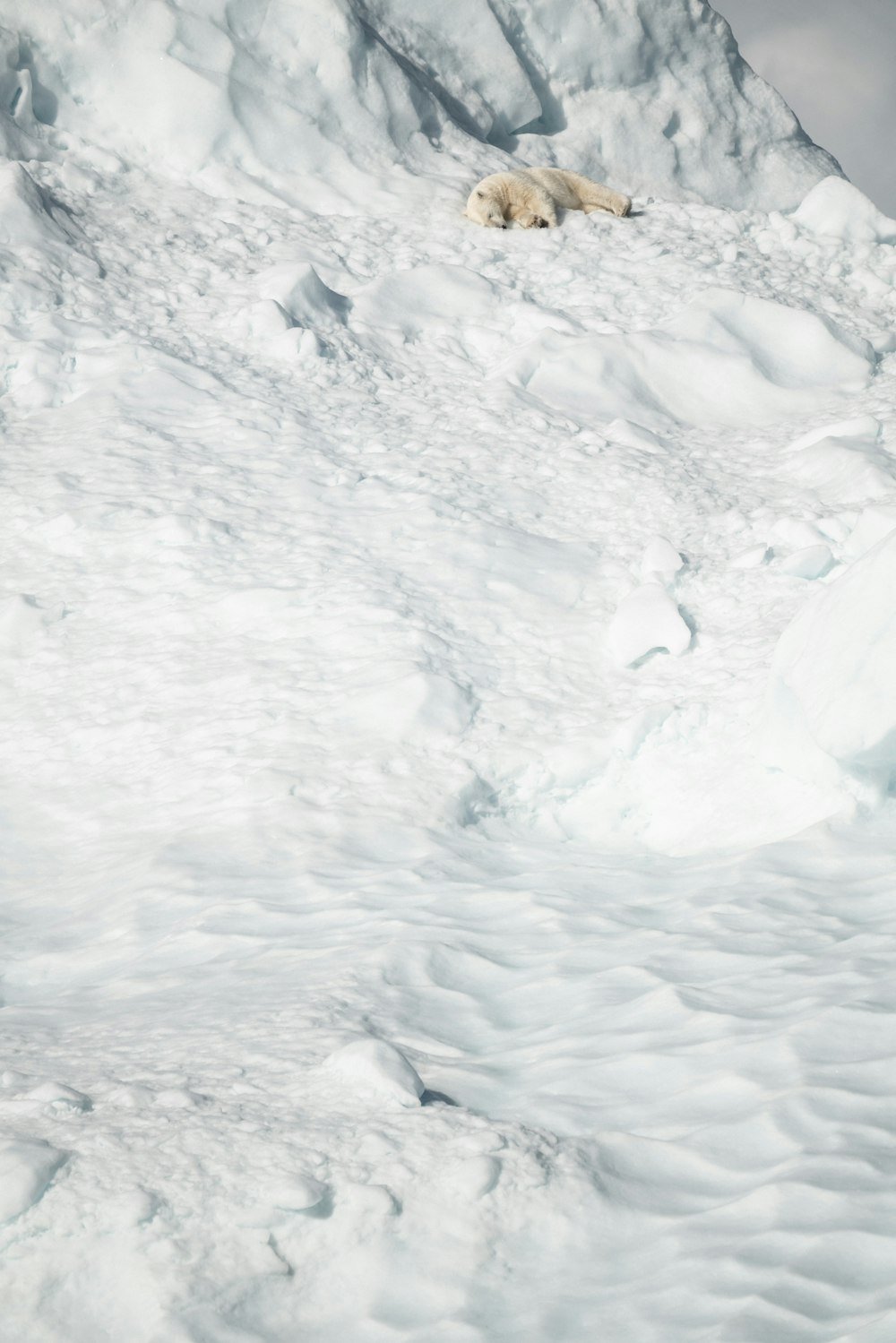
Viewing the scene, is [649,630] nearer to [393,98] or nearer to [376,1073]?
[376,1073]

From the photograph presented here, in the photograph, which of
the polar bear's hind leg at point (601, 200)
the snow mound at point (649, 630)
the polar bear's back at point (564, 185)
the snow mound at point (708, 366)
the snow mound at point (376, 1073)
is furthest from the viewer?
the polar bear's hind leg at point (601, 200)

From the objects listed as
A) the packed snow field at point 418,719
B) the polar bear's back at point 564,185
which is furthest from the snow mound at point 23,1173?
the polar bear's back at point 564,185

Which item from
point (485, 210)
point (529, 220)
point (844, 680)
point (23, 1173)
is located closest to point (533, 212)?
point (529, 220)

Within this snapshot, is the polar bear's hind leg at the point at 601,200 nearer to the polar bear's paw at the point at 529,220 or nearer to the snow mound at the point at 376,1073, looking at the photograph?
the polar bear's paw at the point at 529,220

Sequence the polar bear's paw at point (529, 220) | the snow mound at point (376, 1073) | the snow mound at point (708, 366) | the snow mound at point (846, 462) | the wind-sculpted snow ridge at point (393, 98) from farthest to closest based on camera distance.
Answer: the polar bear's paw at point (529, 220) → the wind-sculpted snow ridge at point (393, 98) → the snow mound at point (708, 366) → the snow mound at point (846, 462) → the snow mound at point (376, 1073)

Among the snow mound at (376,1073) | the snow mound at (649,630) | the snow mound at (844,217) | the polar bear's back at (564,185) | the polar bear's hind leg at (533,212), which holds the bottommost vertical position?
the snow mound at (376,1073)

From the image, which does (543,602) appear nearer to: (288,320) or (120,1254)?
(288,320)

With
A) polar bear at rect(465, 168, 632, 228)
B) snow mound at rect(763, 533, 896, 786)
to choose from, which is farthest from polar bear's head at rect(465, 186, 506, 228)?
snow mound at rect(763, 533, 896, 786)
